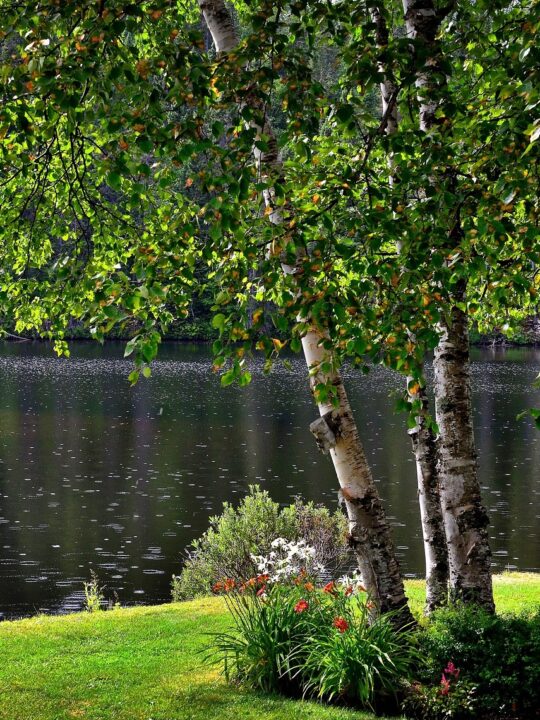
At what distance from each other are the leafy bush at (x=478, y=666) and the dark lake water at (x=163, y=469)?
217 cm

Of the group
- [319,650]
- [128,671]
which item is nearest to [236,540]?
[128,671]

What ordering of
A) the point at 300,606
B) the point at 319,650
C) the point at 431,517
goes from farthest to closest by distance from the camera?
the point at 431,517
the point at 300,606
the point at 319,650

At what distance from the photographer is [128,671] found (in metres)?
8.88

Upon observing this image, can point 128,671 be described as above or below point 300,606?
below

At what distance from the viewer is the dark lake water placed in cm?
2097

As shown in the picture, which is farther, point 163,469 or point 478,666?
point 163,469

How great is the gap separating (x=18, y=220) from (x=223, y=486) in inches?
854

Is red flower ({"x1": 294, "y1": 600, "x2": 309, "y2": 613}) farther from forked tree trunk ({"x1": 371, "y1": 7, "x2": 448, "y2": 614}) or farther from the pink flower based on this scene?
the pink flower

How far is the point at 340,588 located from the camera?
9.09 metres

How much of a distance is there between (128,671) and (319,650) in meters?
2.19

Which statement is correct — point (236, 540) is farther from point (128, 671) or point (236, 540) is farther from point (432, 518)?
point (432, 518)

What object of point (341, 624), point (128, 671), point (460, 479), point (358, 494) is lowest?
point (128, 671)

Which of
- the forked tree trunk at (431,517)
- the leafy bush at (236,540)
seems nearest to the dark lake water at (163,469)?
the forked tree trunk at (431,517)

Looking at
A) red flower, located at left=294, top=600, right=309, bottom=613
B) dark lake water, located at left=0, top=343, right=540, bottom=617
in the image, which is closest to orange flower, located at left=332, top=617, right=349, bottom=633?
red flower, located at left=294, top=600, right=309, bottom=613
